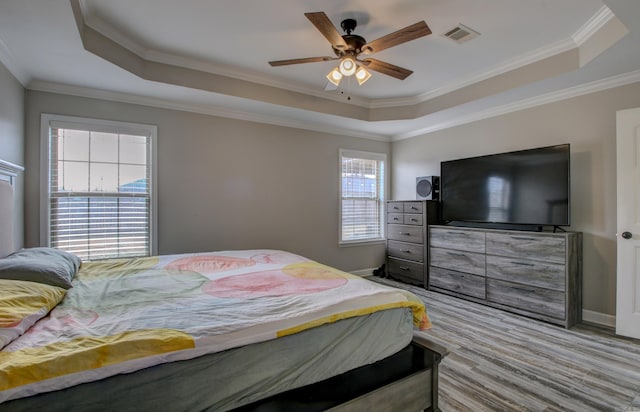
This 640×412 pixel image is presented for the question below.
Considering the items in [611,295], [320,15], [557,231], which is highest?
[320,15]

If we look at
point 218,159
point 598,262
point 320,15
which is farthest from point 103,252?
point 598,262

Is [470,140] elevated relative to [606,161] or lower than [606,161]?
elevated

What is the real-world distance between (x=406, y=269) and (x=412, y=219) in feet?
2.56

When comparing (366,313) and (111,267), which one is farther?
(111,267)

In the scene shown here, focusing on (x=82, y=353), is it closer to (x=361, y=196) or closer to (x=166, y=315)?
(x=166, y=315)

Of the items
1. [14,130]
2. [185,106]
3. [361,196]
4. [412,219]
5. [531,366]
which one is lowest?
[531,366]

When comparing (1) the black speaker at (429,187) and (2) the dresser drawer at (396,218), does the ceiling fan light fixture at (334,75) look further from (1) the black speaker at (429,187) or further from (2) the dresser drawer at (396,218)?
(2) the dresser drawer at (396,218)

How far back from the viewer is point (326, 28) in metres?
2.01

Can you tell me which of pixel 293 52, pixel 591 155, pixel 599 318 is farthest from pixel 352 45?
pixel 599 318

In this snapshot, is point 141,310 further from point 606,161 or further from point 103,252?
point 606,161

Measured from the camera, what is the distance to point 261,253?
3.19 metres

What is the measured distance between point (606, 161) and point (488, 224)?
4.37 feet

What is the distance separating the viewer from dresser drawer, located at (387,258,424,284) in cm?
437

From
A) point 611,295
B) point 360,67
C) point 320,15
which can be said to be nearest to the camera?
point 320,15
